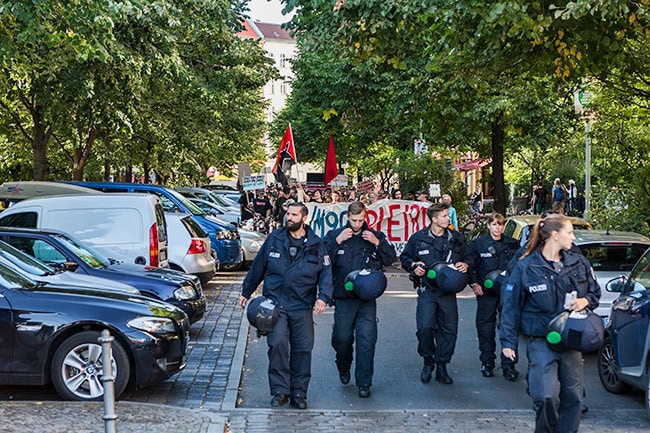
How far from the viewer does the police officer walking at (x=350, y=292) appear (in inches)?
360

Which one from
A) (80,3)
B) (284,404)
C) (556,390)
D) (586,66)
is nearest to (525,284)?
(556,390)

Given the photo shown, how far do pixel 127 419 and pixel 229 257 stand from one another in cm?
1277

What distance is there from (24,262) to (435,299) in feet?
13.9

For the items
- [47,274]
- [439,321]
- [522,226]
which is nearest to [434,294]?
[439,321]

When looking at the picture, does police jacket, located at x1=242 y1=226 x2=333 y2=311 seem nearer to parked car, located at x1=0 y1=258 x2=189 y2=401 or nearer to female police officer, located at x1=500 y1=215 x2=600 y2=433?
parked car, located at x1=0 y1=258 x2=189 y2=401

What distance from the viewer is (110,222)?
1397cm

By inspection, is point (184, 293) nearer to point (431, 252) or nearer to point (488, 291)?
point (431, 252)

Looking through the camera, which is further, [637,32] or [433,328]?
[637,32]

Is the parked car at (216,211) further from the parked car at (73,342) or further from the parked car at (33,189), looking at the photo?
the parked car at (73,342)

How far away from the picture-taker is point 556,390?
6523 millimetres

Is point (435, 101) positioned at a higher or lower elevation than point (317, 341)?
higher

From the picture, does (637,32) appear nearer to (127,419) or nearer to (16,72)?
(127,419)

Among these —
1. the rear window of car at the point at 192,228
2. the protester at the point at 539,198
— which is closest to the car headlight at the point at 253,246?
the rear window of car at the point at 192,228

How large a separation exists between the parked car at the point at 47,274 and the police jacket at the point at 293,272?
1.91m
